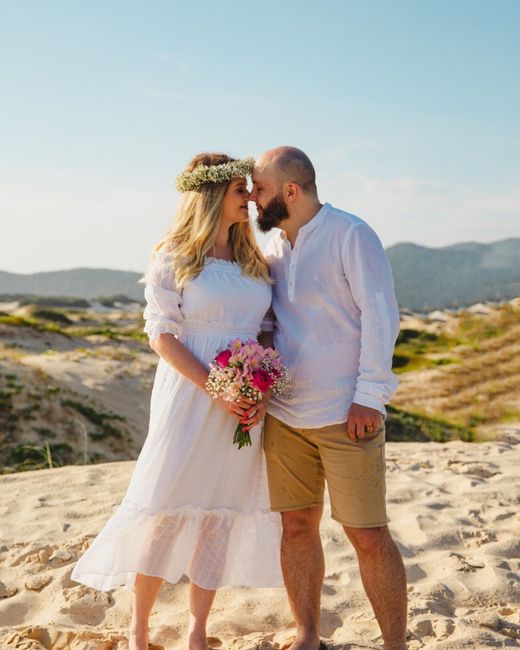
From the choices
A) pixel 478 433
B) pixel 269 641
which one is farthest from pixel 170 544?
pixel 478 433

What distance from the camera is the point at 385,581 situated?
3.41 m

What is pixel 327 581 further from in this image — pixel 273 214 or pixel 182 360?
pixel 273 214

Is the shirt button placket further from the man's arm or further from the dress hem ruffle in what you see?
Result: the dress hem ruffle

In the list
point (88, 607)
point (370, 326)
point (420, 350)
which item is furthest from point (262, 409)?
point (420, 350)

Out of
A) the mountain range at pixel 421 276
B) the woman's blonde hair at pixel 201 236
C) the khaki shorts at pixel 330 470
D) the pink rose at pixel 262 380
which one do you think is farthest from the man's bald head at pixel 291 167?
the mountain range at pixel 421 276

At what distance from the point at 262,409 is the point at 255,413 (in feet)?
0.13

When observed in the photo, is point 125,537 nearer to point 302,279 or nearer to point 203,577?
point 203,577

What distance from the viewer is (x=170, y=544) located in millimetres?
3721

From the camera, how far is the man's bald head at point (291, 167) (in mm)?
3553

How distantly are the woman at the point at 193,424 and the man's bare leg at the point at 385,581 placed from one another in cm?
72

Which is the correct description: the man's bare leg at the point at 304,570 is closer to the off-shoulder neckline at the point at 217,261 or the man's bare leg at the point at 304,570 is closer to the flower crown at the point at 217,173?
the off-shoulder neckline at the point at 217,261

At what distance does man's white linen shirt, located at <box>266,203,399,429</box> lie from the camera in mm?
3402

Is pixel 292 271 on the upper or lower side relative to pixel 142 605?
upper

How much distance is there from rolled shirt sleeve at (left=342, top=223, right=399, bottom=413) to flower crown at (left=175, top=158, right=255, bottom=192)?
0.67 metres
